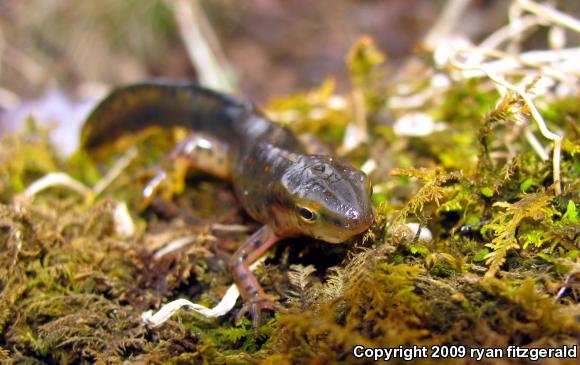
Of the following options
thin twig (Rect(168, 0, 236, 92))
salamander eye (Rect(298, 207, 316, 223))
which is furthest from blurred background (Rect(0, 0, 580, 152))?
salamander eye (Rect(298, 207, 316, 223))

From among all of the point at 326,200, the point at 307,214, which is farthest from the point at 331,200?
the point at 307,214

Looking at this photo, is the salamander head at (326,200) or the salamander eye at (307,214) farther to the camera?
the salamander eye at (307,214)

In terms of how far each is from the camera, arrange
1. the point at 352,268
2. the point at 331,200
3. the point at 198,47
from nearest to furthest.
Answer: the point at 352,268, the point at 331,200, the point at 198,47

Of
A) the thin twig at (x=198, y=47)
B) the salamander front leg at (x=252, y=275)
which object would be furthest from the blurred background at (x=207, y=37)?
the salamander front leg at (x=252, y=275)

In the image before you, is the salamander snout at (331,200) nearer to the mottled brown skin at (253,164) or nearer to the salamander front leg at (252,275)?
the mottled brown skin at (253,164)

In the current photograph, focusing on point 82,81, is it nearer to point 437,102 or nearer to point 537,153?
point 437,102

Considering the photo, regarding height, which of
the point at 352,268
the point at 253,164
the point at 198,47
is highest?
the point at 198,47

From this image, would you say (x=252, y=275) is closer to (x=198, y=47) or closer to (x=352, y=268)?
(x=352, y=268)
